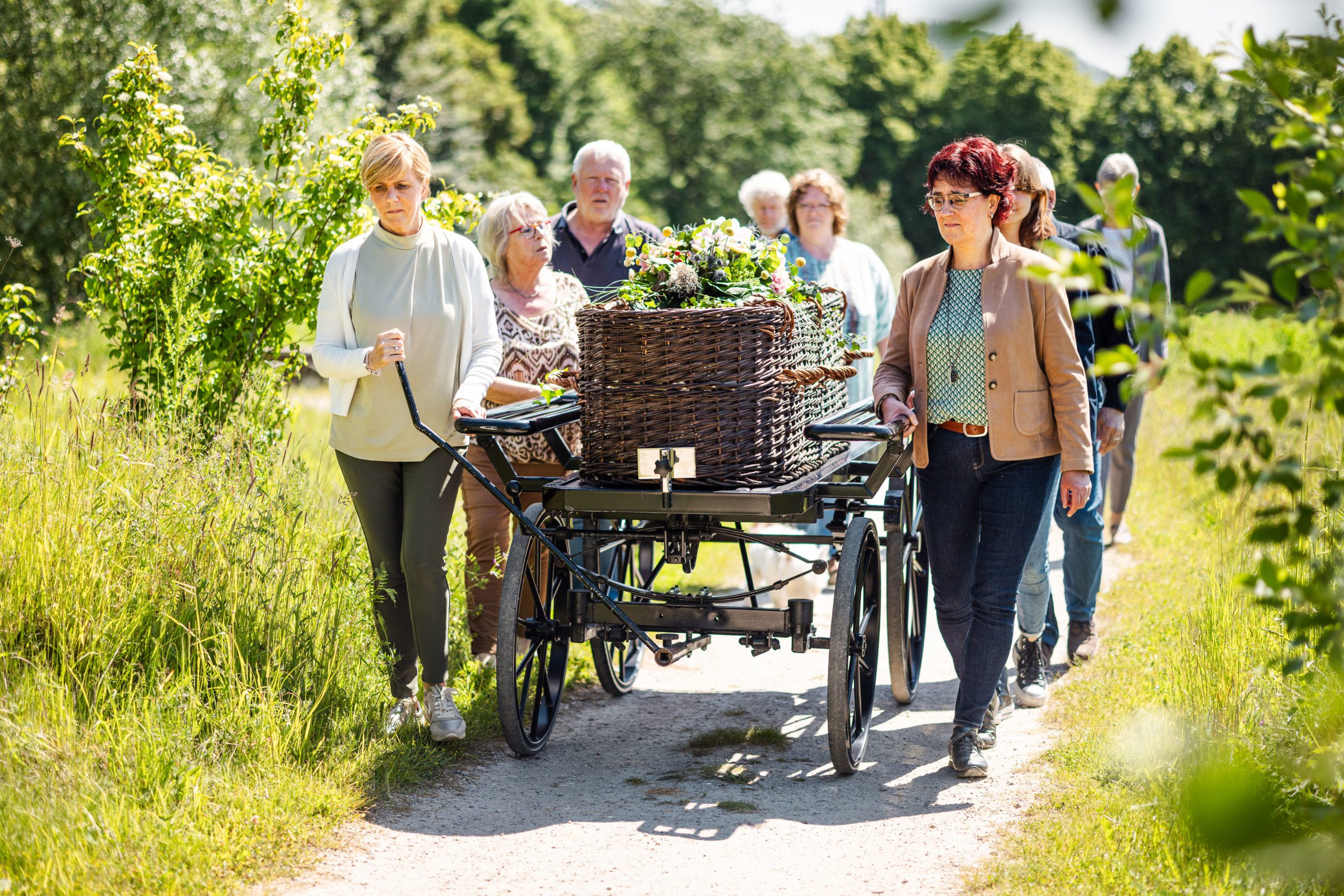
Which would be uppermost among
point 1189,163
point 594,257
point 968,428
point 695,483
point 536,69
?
point 536,69

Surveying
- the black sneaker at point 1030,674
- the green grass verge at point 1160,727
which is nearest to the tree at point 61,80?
the black sneaker at point 1030,674

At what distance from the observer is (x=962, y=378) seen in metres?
4.43

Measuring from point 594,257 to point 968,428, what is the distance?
8.10ft

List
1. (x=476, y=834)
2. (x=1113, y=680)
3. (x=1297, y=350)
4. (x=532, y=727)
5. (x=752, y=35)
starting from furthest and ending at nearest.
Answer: (x=752, y=35) < (x=1113, y=680) < (x=532, y=727) < (x=476, y=834) < (x=1297, y=350)

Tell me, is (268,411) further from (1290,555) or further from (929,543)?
(1290,555)

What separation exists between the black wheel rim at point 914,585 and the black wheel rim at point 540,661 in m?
1.48

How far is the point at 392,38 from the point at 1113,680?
3255 cm

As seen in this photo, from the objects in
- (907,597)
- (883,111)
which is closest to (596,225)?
(907,597)

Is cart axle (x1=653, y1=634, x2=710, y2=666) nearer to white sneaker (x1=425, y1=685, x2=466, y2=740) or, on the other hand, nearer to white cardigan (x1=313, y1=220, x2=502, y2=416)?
white sneaker (x1=425, y1=685, x2=466, y2=740)

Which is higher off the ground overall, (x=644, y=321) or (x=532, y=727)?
(x=644, y=321)

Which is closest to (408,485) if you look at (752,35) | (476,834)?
(476,834)

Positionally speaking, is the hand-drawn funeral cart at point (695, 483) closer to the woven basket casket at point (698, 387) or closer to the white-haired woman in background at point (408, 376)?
the woven basket casket at point (698, 387)

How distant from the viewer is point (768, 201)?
303 inches

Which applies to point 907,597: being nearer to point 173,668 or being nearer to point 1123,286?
point 1123,286
